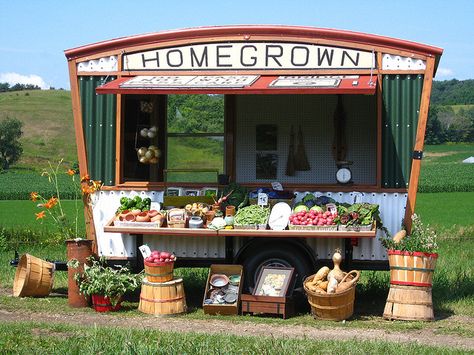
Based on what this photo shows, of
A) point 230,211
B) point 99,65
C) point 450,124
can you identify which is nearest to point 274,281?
point 230,211

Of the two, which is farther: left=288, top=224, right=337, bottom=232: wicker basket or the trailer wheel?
the trailer wheel

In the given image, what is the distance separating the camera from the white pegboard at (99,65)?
498 inches

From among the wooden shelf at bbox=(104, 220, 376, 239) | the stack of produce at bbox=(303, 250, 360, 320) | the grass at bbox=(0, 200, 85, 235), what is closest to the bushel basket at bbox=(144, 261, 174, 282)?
the wooden shelf at bbox=(104, 220, 376, 239)

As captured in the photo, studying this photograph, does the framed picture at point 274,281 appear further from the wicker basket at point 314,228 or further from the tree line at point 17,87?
the tree line at point 17,87

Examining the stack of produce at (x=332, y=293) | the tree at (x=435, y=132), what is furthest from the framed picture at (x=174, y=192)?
the tree at (x=435, y=132)

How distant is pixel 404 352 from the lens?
866 cm

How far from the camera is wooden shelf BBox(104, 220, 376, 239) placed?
37.8 ft

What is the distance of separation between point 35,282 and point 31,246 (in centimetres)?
713

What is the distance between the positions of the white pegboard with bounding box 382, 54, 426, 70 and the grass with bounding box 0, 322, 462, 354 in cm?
404

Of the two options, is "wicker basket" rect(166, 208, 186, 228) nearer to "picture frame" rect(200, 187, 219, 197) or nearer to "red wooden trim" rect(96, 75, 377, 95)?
"picture frame" rect(200, 187, 219, 197)

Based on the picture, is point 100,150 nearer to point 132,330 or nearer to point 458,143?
point 132,330

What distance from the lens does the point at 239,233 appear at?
1167 centimetres

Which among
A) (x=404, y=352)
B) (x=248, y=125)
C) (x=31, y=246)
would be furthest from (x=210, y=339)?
(x=31, y=246)

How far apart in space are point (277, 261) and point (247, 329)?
5.19ft
